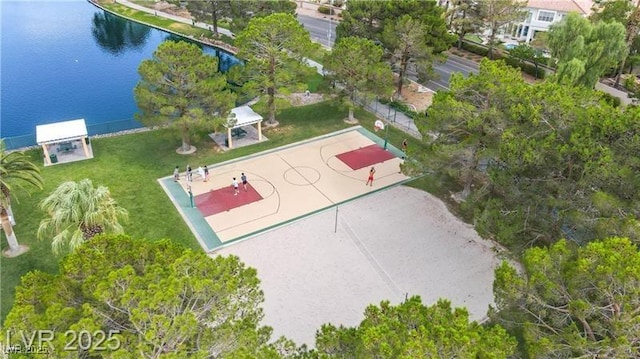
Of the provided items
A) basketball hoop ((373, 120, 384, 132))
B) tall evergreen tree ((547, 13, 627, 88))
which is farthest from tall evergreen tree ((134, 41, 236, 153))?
tall evergreen tree ((547, 13, 627, 88))

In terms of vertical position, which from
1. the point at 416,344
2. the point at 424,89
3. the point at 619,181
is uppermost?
the point at 619,181

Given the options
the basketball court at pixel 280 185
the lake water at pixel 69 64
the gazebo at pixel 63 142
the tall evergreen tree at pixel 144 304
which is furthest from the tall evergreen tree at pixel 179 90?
the tall evergreen tree at pixel 144 304

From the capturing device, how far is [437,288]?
2164cm

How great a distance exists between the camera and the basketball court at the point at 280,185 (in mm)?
25203

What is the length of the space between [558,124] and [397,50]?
2211 cm

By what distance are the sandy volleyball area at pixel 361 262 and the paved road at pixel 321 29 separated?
3655 cm

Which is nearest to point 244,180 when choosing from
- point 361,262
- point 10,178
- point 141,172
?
point 141,172

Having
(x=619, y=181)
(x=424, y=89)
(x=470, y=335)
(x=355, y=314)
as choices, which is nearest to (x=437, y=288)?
(x=355, y=314)

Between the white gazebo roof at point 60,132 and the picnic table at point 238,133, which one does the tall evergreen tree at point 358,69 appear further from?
the white gazebo roof at point 60,132

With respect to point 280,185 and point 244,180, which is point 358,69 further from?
point 244,180

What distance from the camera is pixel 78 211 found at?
17641 mm

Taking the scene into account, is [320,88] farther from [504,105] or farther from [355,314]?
[355,314]

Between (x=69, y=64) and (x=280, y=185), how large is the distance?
36.4 m

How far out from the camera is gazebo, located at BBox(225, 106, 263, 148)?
1231 inches
